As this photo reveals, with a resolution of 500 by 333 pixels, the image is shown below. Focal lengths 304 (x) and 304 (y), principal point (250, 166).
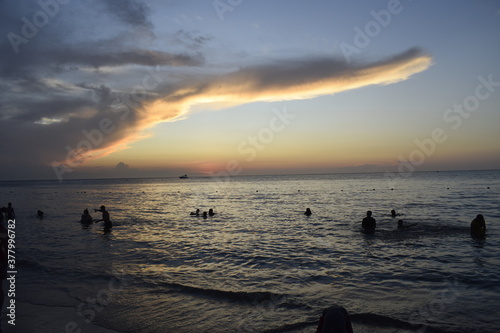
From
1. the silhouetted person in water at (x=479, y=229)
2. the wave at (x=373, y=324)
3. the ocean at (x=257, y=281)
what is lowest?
the ocean at (x=257, y=281)

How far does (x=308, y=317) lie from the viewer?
32.2 feet

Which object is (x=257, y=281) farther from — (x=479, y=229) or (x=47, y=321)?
(x=479, y=229)

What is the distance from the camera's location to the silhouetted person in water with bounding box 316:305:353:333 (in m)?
5.54

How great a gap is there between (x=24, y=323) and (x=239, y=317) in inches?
256

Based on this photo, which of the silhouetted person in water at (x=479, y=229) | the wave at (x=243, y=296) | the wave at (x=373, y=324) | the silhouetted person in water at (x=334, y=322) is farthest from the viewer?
the silhouetted person in water at (x=479, y=229)

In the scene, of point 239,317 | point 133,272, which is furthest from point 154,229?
point 239,317

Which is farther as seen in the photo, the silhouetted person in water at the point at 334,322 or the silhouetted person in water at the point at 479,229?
the silhouetted person in water at the point at 479,229

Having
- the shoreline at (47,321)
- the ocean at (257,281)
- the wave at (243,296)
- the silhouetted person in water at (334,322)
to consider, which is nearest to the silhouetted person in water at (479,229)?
the ocean at (257,281)

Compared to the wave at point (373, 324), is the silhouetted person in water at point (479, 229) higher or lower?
higher

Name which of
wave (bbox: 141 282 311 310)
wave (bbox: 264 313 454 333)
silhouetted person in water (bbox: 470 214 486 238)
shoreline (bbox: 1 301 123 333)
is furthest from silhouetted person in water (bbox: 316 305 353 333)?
silhouetted person in water (bbox: 470 214 486 238)

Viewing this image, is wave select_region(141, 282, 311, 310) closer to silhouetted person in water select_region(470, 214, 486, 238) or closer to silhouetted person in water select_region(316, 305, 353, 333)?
silhouetted person in water select_region(316, 305, 353, 333)

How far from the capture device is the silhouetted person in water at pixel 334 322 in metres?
5.54

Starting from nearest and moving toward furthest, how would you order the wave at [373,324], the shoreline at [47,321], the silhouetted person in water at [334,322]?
the silhouetted person in water at [334,322], the shoreline at [47,321], the wave at [373,324]

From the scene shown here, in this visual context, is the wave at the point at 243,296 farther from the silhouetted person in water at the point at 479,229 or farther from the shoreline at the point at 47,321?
the silhouetted person in water at the point at 479,229
